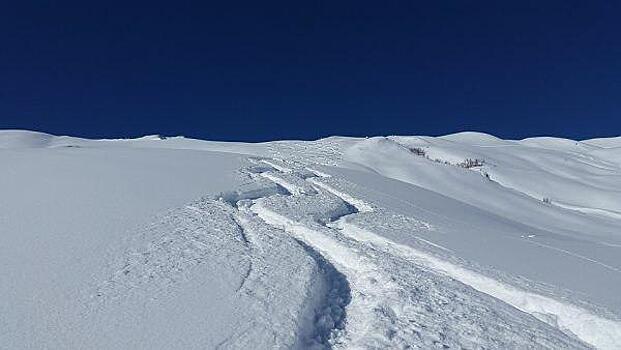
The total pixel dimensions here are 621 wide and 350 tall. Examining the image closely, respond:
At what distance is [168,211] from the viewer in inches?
295

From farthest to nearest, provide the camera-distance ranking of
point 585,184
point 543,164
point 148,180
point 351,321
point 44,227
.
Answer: point 543,164, point 585,184, point 148,180, point 44,227, point 351,321

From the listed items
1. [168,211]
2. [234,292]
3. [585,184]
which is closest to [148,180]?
[168,211]

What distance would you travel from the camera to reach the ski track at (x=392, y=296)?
436 centimetres

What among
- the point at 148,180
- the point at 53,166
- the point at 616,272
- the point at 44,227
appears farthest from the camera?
the point at 53,166

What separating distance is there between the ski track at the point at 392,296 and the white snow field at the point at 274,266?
0.02 meters

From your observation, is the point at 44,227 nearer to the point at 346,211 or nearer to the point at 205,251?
the point at 205,251

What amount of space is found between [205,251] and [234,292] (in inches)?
47.0

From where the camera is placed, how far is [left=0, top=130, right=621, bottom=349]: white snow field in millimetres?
4125

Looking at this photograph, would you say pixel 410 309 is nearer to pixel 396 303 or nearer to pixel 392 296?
pixel 396 303

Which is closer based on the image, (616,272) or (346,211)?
(616,272)

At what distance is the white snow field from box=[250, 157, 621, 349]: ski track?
2 cm

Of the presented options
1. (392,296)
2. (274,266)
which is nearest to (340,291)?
(392,296)

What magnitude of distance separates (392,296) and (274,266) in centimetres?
125

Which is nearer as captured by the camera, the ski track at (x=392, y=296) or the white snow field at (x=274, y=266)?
the white snow field at (x=274, y=266)
